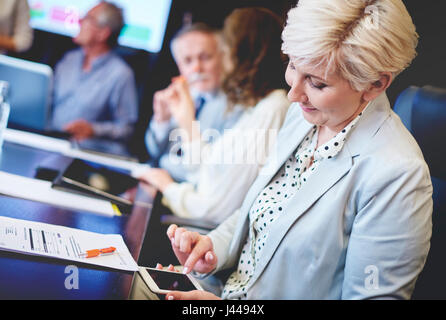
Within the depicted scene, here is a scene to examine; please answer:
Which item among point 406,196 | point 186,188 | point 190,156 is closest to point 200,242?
point 406,196

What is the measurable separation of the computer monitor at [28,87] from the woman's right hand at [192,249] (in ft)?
3.95

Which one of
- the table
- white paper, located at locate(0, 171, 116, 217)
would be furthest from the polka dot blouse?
white paper, located at locate(0, 171, 116, 217)

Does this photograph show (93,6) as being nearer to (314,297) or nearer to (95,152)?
(95,152)

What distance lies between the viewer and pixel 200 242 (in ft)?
4.50

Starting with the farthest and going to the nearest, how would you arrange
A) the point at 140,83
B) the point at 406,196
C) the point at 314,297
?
the point at 140,83 → the point at 314,297 → the point at 406,196

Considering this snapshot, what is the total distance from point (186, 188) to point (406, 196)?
1.19 m

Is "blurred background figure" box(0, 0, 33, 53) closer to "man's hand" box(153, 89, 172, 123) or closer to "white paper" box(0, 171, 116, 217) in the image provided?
"man's hand" box(153, 89, 172, 123)

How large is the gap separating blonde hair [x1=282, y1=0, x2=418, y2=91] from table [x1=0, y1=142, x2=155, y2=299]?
0.70 m

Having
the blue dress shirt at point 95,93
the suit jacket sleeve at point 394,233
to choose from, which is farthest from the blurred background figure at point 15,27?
the suit jacket sleeve at point 394,233

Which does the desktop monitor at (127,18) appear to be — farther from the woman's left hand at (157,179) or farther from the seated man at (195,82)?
the woman's left hand at (157,179)

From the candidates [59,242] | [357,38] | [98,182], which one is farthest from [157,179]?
[357,38]

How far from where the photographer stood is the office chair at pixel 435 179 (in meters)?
1.31

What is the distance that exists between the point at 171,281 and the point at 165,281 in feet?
0.06

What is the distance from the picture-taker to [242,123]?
80.6 inches
